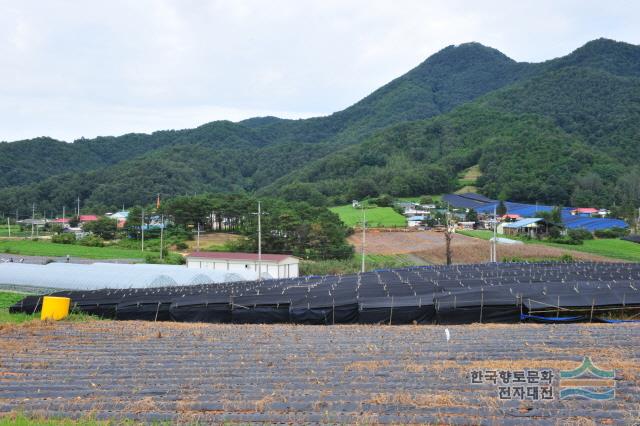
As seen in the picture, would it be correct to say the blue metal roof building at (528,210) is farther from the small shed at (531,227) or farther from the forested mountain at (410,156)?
the forested mountain at (410,156)

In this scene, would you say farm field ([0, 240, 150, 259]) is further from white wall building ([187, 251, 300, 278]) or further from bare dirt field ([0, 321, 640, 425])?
bare dirt field ([0, 321, 640, 425])

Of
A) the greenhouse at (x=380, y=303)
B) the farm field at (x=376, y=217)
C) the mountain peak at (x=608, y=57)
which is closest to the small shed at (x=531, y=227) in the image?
the farm field at (x=376, y=217)

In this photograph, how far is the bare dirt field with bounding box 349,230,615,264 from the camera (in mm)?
29484

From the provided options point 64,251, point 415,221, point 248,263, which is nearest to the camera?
point 248,263

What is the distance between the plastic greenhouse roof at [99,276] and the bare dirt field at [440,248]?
14980mm

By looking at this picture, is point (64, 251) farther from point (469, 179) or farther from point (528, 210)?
point (469, 179)

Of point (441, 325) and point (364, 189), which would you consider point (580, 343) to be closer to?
point (441, 325)

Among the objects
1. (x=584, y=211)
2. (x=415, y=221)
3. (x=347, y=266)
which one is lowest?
(x=347, y=266)

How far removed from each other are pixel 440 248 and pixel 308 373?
1062 inches

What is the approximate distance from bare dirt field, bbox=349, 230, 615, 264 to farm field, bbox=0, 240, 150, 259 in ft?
49.7

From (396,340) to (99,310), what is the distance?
797cm

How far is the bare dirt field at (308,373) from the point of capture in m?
4.89

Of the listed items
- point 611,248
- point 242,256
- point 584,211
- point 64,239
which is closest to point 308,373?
point 242,256

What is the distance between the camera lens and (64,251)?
34.1m
